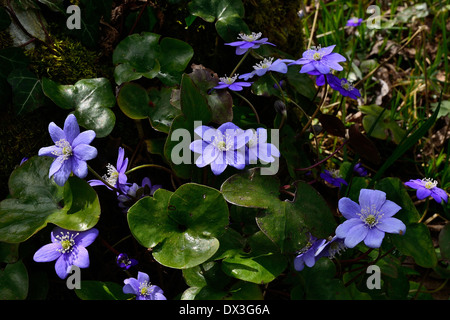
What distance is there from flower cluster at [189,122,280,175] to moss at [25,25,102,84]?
59cm

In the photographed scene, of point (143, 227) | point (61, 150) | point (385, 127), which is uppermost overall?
point (61, 150)

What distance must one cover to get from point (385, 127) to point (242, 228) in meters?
1.04

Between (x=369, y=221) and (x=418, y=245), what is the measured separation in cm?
18

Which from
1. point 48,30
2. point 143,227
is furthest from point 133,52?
point 143,227

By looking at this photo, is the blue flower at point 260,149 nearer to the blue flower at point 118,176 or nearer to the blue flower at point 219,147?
the blue flower at point 219,147

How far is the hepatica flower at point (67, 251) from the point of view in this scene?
3.76 feet

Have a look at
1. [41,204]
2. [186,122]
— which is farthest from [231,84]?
[41,204]

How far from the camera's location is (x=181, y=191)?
1.17m

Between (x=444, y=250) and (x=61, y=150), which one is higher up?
(x=61, y=150)

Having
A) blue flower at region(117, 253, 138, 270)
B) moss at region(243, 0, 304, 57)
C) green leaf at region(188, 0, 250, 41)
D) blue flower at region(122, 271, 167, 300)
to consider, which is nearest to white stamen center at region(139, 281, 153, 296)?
blue flower at region(122, 271, 167, 300)

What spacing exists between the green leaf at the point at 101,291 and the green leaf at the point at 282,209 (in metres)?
0.41

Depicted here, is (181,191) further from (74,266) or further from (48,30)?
(48,30)

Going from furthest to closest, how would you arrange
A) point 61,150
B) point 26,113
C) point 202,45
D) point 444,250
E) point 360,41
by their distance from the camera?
point 360,41, point 202,45, point 26,113, point 444,250, point 61,150

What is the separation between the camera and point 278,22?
1.88 meters
